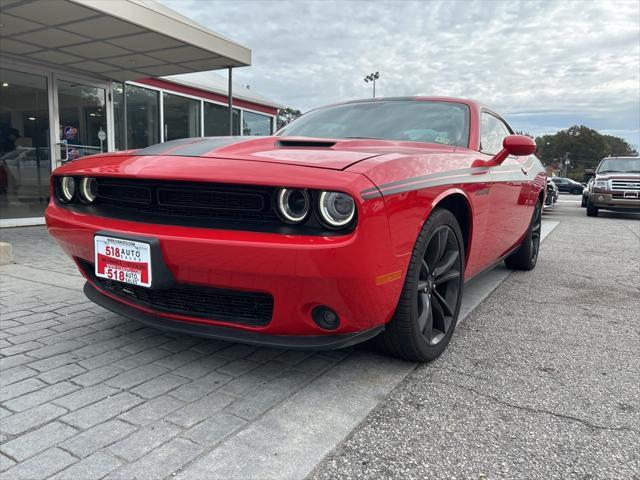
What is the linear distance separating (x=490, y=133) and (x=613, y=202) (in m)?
9.87

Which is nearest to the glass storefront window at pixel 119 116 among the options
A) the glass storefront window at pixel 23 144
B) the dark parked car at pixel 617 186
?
the glass storefront window at pixel 23 144

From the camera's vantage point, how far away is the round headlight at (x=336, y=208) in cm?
178

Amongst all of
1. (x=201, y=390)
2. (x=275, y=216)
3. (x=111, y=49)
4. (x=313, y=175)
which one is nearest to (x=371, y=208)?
(x=313, y=175)

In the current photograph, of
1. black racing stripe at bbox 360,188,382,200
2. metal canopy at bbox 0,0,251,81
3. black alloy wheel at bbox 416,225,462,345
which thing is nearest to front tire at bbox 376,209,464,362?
black alloy wheel at bbox 416,225,462,345

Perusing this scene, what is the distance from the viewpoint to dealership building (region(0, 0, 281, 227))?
5496mm

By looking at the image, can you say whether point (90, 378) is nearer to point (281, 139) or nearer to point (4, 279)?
point (281, 139)

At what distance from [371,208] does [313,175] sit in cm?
24

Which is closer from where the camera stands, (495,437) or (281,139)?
(495,437)

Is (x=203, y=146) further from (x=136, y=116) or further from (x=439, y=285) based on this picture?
(x=136, y=116)

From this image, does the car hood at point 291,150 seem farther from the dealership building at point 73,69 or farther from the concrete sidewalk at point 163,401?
the dealership building at point 73,69

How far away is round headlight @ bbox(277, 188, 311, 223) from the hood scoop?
1.63 ft

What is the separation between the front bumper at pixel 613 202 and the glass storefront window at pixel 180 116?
33.0 feet

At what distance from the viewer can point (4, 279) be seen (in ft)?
12.8

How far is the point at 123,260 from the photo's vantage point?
2.07 metres
